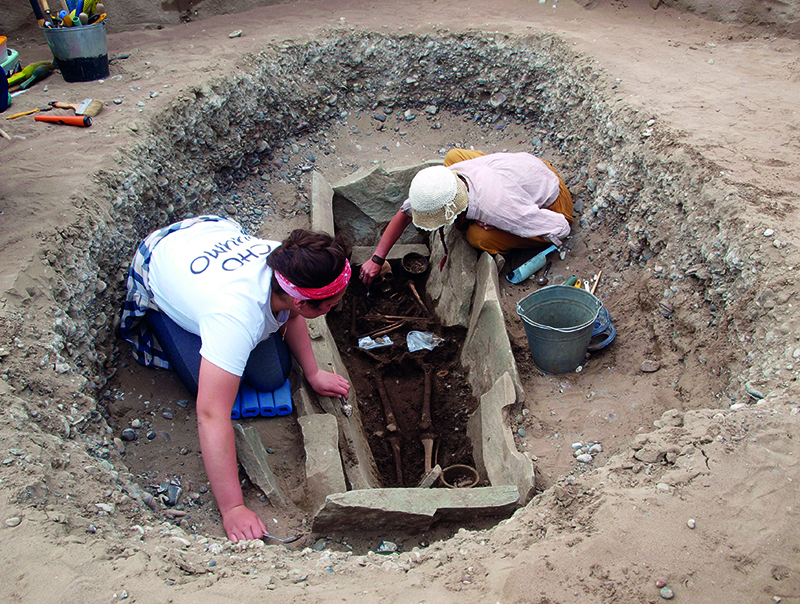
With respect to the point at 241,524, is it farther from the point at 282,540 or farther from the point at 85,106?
the point at 85,106

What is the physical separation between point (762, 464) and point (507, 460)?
1.17 metres

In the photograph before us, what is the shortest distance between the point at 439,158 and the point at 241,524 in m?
4.44

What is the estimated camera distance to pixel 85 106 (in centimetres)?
426

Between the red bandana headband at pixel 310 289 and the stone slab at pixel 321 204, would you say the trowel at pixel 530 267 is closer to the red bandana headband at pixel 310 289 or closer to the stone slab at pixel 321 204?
the stone slab at pixel 321 204

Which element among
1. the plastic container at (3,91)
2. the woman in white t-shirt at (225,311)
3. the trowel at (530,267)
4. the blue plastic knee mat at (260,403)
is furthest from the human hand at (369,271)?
the plastic container at (3,91)

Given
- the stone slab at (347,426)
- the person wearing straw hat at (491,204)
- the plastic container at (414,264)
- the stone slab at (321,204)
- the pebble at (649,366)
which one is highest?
the person wearing straw hat at (491,204)

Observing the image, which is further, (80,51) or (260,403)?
(80,51)

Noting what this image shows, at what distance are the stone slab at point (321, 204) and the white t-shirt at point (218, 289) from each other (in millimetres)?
1631

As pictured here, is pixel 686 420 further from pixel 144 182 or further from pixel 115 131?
pixel 115 131

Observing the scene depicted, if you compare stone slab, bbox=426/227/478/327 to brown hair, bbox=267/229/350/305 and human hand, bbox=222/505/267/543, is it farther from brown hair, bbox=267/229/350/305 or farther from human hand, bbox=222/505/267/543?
human hand, bbox=222/505/267/543

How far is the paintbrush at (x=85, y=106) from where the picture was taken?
4.21m

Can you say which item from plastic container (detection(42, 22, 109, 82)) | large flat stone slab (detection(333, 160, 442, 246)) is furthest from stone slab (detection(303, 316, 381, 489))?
plastic container (detection(42, 22, 109, 82))

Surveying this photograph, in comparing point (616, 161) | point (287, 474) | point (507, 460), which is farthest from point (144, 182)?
point (616, 161)

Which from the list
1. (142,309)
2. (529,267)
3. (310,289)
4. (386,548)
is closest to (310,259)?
(310,289)
